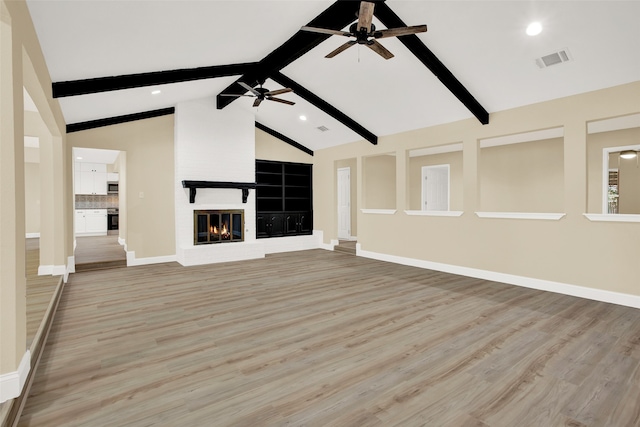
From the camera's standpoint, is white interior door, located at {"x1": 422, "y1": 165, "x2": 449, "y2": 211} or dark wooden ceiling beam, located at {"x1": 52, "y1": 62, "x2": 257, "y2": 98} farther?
white interior door, located at {"x1": 422, "y1": 165, "x2": 449, "y2": 211}

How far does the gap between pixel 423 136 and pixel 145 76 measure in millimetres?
4850

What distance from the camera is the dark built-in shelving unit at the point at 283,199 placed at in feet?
28.5

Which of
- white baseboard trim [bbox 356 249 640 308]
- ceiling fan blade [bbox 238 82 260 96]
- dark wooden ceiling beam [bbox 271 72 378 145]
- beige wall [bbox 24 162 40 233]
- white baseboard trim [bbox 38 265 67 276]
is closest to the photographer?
white baseboard trim [bbox 356 249 640 308]

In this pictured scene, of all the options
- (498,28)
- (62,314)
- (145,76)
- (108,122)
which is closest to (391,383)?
(62,314)

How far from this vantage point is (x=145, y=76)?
4.59m

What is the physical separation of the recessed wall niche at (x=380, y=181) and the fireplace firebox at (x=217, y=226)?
3772 millimetres

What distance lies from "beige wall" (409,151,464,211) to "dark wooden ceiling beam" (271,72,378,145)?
2.71m

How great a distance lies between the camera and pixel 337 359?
264 centimetres

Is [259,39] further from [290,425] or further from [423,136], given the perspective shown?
[290,425]

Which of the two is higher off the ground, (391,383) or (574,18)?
(574,18)

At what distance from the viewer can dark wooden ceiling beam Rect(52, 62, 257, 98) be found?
4.12 m

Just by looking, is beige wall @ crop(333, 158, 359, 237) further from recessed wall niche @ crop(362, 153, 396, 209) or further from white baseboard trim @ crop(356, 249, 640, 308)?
white baseboard trim @ crop(356, 249, 640, 308)

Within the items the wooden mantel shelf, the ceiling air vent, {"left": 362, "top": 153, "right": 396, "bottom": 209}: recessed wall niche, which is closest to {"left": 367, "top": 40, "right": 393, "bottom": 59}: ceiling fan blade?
the ceiling air vent

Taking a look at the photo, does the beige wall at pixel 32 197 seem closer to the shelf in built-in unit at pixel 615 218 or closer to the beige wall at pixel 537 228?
the beige wall at pixel 537 228
